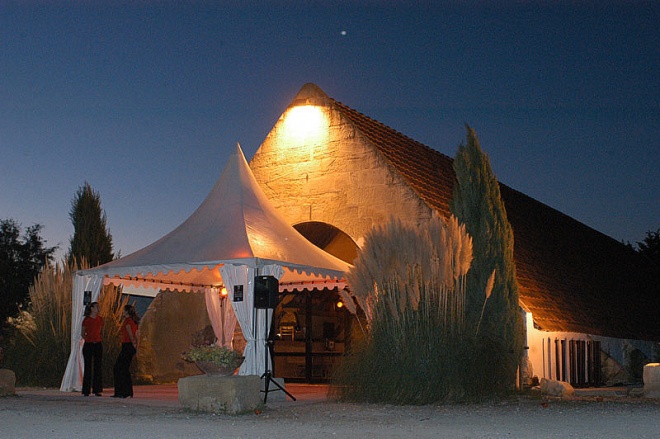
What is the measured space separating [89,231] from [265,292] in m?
9.41

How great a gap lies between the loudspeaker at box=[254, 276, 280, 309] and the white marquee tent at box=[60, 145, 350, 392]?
345 millimetres

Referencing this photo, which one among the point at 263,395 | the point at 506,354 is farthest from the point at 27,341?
the point at 506,354

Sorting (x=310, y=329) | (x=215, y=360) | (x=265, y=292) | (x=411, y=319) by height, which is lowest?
(x=215, y=360)

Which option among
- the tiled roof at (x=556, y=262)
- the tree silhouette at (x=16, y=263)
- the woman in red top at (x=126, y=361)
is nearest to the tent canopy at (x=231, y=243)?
the woman in red top at (x=126, y=361)

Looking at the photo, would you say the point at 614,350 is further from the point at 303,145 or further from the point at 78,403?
the point at 78,403

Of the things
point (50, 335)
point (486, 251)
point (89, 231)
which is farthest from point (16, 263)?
point (486, 251)

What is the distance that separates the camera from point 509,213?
60.0 feet

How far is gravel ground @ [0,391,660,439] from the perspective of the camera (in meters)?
6.91

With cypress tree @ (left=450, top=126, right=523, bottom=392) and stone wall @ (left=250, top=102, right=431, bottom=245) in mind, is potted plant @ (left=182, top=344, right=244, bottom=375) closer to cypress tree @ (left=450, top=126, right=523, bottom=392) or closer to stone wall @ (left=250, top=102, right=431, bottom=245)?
cypress tree @ (left=450, top=126, right=523, bottom=392)

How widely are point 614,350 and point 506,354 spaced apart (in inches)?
291

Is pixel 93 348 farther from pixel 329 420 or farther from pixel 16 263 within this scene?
pixel 16 263

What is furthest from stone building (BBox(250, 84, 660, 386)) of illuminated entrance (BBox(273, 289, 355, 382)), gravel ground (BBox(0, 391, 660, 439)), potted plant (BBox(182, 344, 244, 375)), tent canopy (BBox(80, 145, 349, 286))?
potted plant (BBox(182, 344, 244, 375))

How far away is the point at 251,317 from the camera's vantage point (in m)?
10.9

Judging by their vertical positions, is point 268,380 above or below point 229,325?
below
